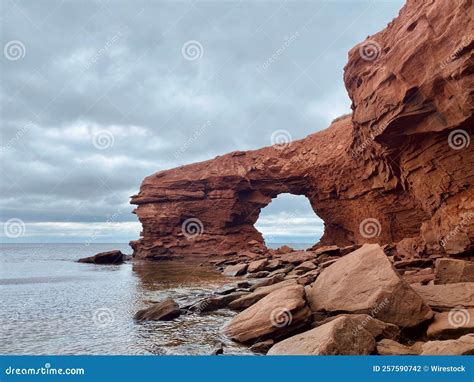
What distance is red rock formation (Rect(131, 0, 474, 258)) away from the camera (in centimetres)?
1279

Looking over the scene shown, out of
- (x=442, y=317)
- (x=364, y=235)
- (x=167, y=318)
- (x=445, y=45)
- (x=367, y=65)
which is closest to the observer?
(x=442, y=317)

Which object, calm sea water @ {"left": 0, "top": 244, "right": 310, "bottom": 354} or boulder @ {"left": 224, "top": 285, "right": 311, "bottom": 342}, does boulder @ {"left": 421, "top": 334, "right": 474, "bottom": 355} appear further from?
calm sea water @ {"left": 0, "top": 244, "right": 310, "bottom": 354}

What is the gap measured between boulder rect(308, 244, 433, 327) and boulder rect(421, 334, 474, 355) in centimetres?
130

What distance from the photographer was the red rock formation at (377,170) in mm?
12789

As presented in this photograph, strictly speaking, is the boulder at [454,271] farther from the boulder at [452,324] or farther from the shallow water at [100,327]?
the shallow water at [100,327]

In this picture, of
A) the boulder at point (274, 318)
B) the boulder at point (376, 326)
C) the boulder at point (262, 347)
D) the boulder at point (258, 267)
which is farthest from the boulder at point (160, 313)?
the boulder at point (258, 267)

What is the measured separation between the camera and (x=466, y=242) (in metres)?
13.0

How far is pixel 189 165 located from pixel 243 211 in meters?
9.67

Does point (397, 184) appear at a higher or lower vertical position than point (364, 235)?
higher

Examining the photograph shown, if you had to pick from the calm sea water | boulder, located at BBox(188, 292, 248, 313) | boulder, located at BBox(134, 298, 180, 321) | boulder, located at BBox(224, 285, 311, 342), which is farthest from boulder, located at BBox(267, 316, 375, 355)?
boulder, located at BBox(188, 292, 248, 313)

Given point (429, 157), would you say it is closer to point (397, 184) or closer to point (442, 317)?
point (397, 184)

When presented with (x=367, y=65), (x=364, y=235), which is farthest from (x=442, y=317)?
(x=364, y=235)

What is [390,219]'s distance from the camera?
23.8 m
